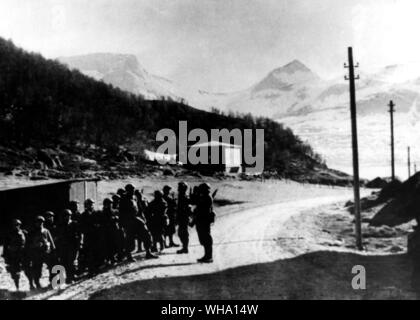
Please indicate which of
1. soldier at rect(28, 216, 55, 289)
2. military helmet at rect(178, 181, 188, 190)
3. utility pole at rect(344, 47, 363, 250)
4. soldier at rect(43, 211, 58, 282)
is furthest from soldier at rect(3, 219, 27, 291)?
utility pole at rect(344, 47, 363, 250)

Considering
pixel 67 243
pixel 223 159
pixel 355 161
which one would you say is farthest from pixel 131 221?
pixel 223 159

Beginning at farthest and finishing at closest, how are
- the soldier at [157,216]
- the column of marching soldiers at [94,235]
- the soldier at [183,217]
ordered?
the soldier at [157,216], the soldier at [183,217], the column of marching soldiers at [94,235]

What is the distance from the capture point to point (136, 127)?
224 feet

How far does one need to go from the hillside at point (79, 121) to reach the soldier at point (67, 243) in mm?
24975

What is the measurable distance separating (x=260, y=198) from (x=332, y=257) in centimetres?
2304

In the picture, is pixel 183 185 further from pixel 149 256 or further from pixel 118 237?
pixel 118 237

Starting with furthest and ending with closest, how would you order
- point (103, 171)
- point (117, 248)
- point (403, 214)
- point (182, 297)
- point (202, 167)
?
point (202, 167), point (103, 171), point (403, 214), point (117, 248), point (182, 297)

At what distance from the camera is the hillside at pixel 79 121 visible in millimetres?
44625

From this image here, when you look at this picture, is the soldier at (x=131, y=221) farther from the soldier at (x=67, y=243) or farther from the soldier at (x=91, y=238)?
the soldier at (x=67, y=243)

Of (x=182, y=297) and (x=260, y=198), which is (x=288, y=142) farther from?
(x=182, y=297)

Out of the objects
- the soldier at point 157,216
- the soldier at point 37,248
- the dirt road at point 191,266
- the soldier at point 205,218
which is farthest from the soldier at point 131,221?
the soldier at point 37,248

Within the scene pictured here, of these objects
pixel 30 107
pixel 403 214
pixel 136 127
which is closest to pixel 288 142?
pixel 136 127

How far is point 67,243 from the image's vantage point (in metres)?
9.20
